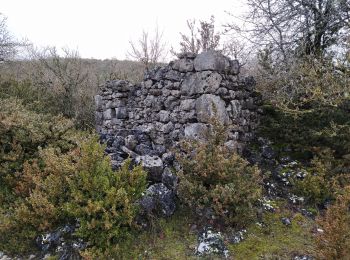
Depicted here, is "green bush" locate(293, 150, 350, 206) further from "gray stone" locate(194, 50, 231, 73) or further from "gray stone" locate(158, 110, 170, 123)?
"gray stone" locate(158, 110, 170, 123)

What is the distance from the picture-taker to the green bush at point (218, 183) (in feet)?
14.4

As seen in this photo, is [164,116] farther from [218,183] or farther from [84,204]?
[84,204]

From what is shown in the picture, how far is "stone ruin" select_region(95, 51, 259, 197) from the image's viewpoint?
17.9 ft

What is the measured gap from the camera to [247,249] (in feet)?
13.6

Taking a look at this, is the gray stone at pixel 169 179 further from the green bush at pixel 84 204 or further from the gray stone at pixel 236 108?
the gray stone at pixel 236 108

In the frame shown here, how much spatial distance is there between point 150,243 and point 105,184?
964 mm

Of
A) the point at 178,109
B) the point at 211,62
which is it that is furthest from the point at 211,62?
the point at 178,109

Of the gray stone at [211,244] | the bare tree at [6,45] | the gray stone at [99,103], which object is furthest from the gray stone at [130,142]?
the bare tree at [6,45]

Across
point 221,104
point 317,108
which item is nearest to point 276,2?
point 317,108

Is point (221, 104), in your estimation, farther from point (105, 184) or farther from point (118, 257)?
point (118, 257)

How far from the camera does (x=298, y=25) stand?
7.88 metres

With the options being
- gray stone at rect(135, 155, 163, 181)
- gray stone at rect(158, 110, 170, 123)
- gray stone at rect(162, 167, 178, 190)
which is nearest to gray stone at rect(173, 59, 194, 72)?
gray stone at rect(158, 110, 170, 123)

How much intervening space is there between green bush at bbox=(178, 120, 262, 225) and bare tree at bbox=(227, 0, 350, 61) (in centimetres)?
360

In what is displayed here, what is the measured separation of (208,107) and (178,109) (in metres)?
0.67
